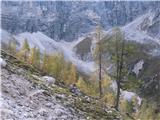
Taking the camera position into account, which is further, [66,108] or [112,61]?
[112,61]

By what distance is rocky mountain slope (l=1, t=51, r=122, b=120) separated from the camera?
23906mm

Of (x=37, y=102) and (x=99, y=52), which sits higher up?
(x=37, y=102)

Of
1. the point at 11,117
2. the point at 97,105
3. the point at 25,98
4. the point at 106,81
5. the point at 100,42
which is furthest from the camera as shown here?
the point at 106,81

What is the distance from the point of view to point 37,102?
26.0 meters

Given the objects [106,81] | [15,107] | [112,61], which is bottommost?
[106,81]

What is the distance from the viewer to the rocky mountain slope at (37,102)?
23906 mm

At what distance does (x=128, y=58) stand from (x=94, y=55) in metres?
3.94

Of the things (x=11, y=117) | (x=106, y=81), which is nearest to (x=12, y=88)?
(x=11, y=117)

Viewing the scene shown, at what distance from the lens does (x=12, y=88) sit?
1042 inches

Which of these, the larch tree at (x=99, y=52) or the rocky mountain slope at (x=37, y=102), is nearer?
the rocky mountain slope at (x=37, y=102)

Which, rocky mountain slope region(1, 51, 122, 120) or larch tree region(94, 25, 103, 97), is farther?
larch tree region(94, 25, 103, 97)

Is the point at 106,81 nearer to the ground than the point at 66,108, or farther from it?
nearer to the ground

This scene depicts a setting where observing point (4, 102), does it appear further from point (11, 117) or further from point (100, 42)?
point (100, 42)

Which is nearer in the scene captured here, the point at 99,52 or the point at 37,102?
the point at 37,102
